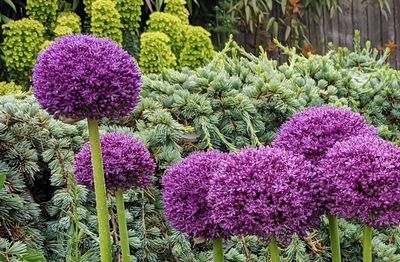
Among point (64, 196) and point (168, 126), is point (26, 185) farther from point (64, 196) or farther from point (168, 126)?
point (168, 126)

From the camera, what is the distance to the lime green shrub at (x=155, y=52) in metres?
4.10

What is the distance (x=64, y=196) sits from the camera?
2.09m

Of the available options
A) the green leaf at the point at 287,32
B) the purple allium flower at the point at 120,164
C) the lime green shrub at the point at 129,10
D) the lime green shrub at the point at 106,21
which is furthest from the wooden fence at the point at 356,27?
the purple allium flower at the point at 120,164

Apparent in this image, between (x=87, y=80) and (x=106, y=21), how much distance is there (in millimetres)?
3289

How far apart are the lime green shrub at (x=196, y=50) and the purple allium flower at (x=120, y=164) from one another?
2.66 metres

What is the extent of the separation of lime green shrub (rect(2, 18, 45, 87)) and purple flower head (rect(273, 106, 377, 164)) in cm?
327

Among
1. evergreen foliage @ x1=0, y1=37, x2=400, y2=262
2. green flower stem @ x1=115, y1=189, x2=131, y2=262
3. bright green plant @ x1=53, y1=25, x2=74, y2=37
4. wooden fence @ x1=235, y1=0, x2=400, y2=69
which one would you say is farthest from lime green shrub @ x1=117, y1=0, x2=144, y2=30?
green flower stem @ x1=115, y1=189, x2=131, y2=262

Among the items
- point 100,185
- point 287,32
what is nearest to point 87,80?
point 100,185

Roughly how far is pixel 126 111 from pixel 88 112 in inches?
2.8

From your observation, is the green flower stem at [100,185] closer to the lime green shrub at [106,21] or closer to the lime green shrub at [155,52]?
the lime green shrub at [155,52]

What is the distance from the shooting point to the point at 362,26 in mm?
8258

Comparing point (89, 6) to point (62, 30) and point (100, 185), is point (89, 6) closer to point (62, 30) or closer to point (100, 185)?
point (62, 30)

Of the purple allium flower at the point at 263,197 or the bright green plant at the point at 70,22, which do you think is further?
the bright green plant at the point at 70,22

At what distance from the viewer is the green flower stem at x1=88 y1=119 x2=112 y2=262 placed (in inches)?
50.4
